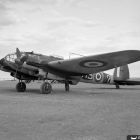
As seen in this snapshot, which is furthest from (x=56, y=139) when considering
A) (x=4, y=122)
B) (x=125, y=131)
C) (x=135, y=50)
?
(x=135, y=50)

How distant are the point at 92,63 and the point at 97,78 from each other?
483cm

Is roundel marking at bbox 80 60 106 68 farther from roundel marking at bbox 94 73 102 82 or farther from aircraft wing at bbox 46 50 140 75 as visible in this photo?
roundel marking at bbox 94 73 102 82

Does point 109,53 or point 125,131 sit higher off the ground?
point 109,53

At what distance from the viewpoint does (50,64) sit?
1520cm

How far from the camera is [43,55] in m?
15.7

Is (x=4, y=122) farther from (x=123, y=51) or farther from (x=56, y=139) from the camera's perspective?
(x=123, y=51)

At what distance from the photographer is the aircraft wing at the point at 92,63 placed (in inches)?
544

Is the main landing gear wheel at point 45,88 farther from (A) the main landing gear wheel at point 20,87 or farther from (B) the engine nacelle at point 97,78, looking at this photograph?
(B) the engine nacelle at point 97,78

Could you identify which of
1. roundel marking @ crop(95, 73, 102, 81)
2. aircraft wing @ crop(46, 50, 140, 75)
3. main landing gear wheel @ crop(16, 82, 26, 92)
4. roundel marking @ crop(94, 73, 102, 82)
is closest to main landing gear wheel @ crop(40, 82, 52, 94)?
aircraft wing @ crop(46, 50, 140, 75)

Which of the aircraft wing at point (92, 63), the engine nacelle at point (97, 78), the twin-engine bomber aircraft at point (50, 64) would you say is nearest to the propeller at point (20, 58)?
the twin-engine bomber aircraft at point (50, 64)

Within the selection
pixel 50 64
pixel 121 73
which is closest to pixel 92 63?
pixel 50 64

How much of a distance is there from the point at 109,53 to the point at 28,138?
1001cm

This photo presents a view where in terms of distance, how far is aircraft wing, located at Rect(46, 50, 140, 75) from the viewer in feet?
45.3

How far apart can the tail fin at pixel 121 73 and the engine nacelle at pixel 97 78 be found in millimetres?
1408
